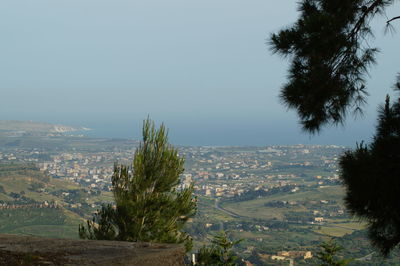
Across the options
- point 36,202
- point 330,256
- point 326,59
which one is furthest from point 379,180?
point 36,202

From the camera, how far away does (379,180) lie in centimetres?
348

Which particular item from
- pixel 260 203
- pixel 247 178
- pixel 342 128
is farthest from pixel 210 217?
pixel 342 128

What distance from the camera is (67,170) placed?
84.9 metres

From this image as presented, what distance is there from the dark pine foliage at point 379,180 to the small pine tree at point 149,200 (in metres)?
5.55

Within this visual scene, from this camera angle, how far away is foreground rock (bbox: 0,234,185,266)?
3.34 metres

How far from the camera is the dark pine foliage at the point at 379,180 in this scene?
346cm

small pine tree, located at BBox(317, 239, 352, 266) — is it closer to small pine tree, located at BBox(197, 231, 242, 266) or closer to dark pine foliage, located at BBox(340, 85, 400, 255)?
small pine tree, located at BBox(197, 231, 242, 266)

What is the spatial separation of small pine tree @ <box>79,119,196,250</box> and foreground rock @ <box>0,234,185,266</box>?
525 cm

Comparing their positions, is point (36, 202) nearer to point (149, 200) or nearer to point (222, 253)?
point (149, 200)

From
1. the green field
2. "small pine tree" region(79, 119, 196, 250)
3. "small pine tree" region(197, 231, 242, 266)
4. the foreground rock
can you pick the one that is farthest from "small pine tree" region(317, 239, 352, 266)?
the green field

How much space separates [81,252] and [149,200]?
5882 millimetres

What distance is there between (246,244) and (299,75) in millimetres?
36932

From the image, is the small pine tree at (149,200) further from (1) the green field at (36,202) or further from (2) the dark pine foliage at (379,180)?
(1) the green field at (36,202)

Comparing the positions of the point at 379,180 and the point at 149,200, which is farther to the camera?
the point at 149,200
